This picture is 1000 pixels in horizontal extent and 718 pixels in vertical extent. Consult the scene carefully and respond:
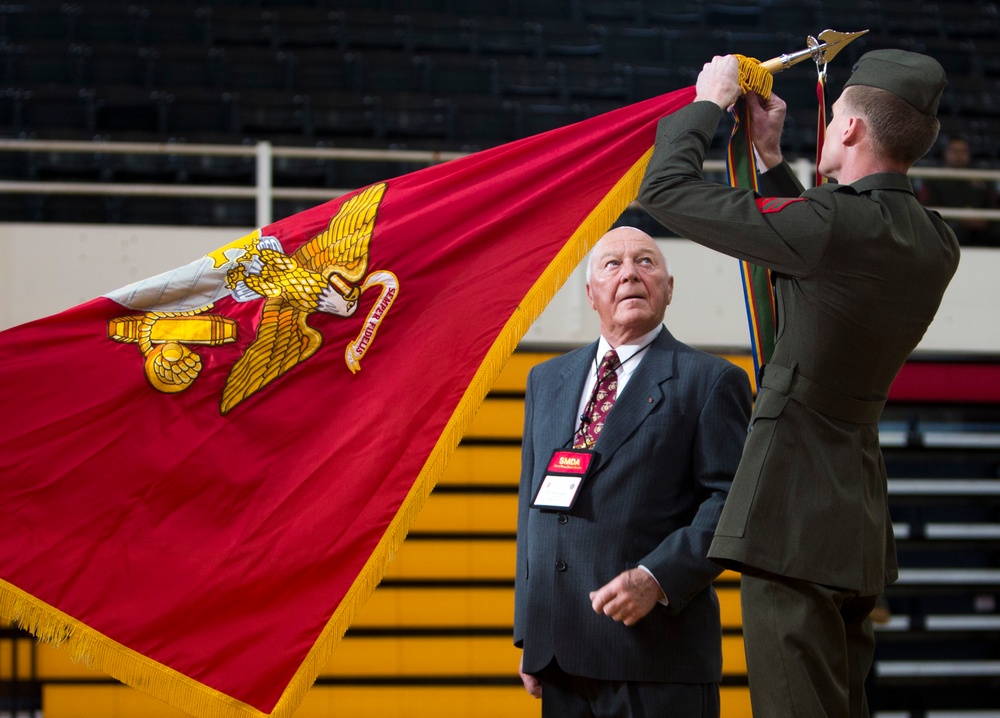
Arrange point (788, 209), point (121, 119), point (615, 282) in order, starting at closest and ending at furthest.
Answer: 1. point (788, 209)
2. point (615, 282)
3. point (121, 119)

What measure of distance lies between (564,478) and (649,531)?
204 mm

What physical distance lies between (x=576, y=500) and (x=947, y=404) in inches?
176

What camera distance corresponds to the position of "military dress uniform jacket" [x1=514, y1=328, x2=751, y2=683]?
2.17 meters

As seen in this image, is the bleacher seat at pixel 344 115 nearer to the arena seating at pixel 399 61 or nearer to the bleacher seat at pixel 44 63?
the arena seating at pixel 399 61

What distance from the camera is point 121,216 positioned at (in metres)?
6.46

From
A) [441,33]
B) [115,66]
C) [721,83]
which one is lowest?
[721,83]

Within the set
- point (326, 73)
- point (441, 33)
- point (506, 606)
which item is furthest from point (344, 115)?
Result: point (506, 606)

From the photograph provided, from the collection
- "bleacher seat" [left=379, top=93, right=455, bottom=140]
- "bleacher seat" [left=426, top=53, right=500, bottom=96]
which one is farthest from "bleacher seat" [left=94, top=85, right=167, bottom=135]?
"bleacher seat" [left=426, top=53, right=500, bottom=96]

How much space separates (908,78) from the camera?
1.77 meters

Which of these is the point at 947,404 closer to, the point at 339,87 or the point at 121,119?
the point at 339,87

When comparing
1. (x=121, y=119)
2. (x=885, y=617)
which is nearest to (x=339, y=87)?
(x=121, y=119)

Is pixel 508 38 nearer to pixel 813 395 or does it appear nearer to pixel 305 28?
pixel 305 28

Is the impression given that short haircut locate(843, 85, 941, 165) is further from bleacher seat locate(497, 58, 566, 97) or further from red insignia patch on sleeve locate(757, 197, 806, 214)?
bleacher seat locate(497, 58, 566, 97)

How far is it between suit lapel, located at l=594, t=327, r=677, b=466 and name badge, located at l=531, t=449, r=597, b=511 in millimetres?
36
